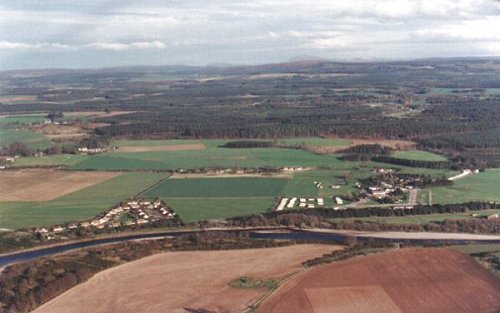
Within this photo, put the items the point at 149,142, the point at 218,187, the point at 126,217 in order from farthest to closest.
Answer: the point at 149,142 → the point at 218,187 → the point at 126,217

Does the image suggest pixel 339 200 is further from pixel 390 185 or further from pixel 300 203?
pixel 390 185

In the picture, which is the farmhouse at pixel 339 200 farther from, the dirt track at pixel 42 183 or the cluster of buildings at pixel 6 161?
the cluster of buildings at pixel 6 161

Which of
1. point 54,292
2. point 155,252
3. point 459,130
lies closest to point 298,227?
point 155,252

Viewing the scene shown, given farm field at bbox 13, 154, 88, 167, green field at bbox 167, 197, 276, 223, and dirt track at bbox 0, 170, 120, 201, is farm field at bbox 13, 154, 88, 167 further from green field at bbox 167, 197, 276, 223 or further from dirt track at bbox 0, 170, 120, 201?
green field at bbox 167, 197, 276, 223

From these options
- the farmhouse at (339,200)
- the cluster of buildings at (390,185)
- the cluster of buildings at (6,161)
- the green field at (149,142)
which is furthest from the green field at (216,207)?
the green field at (149,142)

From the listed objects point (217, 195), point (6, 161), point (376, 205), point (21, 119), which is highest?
point (21, 119)

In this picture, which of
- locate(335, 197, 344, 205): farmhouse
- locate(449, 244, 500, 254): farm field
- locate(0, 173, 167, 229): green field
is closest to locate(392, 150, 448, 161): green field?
locate(335, 197, 344, 205): farmhouse

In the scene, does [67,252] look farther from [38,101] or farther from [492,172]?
[38,101]

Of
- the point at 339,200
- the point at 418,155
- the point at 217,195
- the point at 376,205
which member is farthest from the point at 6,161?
the point at 418,155
